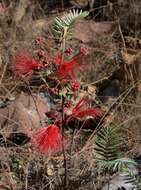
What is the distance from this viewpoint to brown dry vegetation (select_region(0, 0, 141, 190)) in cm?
340

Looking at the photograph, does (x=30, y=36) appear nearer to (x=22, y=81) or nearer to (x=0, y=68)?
(x=0, y=68)

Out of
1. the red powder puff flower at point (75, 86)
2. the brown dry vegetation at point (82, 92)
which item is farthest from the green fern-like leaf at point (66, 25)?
the brown dry vegetation at point (82, 92)

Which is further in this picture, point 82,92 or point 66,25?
point 82,92

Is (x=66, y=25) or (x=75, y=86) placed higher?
(x=66, y=25)

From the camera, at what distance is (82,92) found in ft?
14.0

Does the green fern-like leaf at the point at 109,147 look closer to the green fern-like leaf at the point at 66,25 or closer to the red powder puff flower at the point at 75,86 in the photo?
the red powder puff flower at the point at 75,86

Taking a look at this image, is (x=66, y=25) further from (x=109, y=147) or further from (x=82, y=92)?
(x=82, y=92)

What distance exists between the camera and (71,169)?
11.0ft

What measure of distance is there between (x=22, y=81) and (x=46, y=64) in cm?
167

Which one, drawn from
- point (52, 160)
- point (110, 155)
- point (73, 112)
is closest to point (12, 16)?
point (52, 160)

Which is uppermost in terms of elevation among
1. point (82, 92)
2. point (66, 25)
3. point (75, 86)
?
point (66, 25)

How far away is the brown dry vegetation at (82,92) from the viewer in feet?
11.1

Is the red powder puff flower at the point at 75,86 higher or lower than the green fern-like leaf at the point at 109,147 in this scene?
higher

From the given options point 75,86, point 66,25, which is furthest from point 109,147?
Answer: point 66,25
